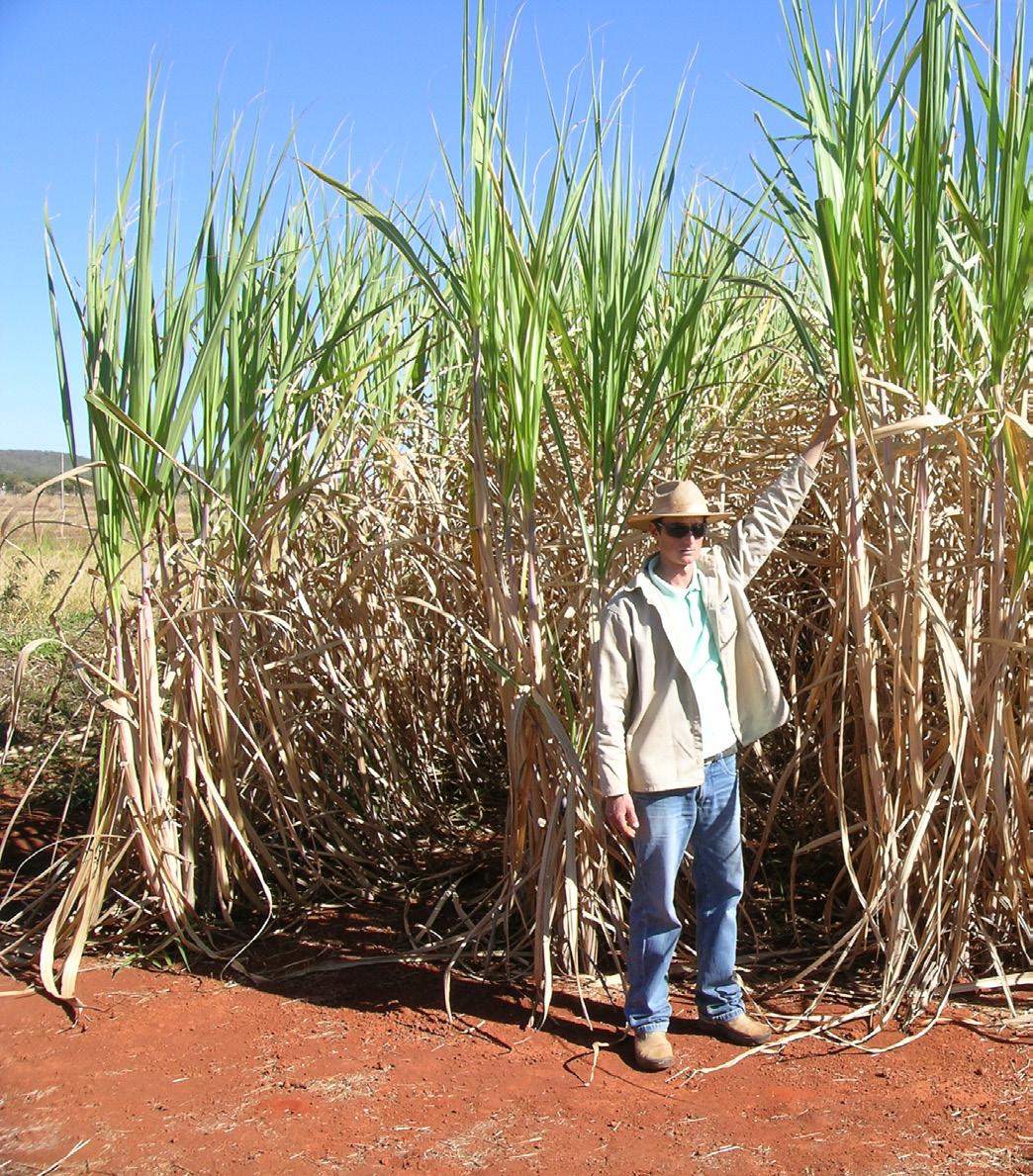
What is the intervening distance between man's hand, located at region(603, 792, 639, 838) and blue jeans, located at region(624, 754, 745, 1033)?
0.06m

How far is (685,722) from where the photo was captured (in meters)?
2.61

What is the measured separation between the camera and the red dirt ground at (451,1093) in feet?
7.32

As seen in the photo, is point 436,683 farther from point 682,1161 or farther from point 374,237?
point 682,1161

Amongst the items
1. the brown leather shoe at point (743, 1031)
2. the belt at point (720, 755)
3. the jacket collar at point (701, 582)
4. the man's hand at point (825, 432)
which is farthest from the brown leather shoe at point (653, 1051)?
the man's hand at point (825, 432)

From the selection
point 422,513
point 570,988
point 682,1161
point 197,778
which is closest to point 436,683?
point 422,513

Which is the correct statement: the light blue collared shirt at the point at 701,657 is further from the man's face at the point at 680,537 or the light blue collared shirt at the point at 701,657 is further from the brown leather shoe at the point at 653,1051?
the brown leather shoe at the point at 653,1051

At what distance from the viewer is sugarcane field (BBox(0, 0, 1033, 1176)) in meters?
2.44

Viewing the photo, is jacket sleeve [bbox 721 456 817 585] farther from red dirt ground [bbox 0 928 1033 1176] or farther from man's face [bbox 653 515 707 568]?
red dirt ground [bbox 0 928 1033 1176]

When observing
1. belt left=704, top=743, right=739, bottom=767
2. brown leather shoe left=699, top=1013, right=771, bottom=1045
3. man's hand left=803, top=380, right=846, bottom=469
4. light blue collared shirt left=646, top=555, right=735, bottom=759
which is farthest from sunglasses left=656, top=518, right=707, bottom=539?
brown leather shoe left=699, top=1013, right=771, bottom=1045

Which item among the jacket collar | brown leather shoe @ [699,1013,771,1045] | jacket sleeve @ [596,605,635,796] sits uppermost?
the jacket collar

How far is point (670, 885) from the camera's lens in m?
2.61

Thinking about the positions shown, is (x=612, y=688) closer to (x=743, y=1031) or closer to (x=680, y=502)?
(x=680, y=502)

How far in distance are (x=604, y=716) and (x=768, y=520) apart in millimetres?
586

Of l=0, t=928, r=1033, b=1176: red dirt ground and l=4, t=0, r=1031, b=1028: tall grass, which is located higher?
l=4, t=0, r=1031, b=1028: tall grass
